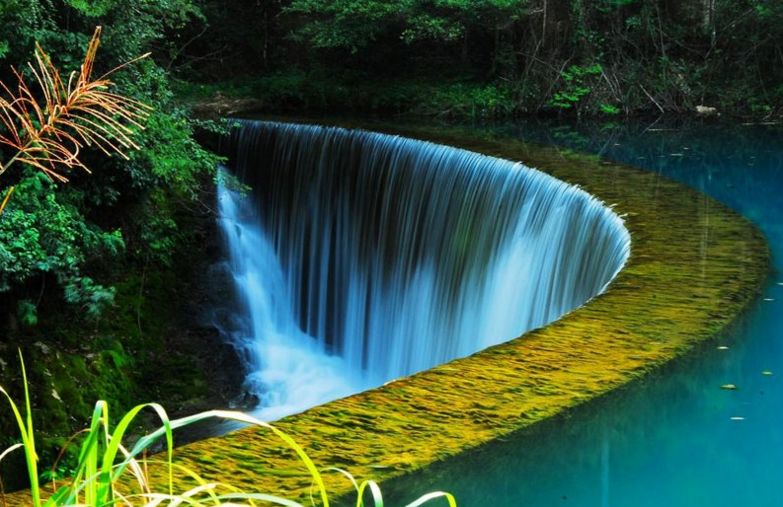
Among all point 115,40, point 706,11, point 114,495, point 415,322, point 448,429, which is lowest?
point 415,322

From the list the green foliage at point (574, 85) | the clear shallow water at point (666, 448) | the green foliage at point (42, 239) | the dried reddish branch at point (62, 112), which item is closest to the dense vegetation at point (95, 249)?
the green foliage at point (42, 239)

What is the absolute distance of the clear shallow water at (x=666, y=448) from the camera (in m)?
2.98

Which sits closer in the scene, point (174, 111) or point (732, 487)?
point (732, 487)

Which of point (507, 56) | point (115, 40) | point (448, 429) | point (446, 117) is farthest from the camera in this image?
point (507, 56)

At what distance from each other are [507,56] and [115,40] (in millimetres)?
10167

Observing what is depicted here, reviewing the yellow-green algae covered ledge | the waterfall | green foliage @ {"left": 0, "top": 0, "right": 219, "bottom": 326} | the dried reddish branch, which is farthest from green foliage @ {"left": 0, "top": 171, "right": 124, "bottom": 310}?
the dried reddish branch

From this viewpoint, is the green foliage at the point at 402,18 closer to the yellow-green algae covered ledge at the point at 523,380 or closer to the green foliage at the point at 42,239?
the green foliage at the point at 42,239

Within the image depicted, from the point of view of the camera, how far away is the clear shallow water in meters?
2.98

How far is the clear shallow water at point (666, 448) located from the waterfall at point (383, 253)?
2.00 metres

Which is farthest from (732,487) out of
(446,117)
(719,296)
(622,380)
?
(446,117)

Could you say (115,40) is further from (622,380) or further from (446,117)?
(446,117)

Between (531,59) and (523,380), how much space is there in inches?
545

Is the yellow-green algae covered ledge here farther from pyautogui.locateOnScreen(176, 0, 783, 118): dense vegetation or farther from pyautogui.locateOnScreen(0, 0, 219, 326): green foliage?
pyautogui.locateOnScreen(176, 0, 783, 118): dense vegetation

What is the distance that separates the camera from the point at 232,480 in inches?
105
